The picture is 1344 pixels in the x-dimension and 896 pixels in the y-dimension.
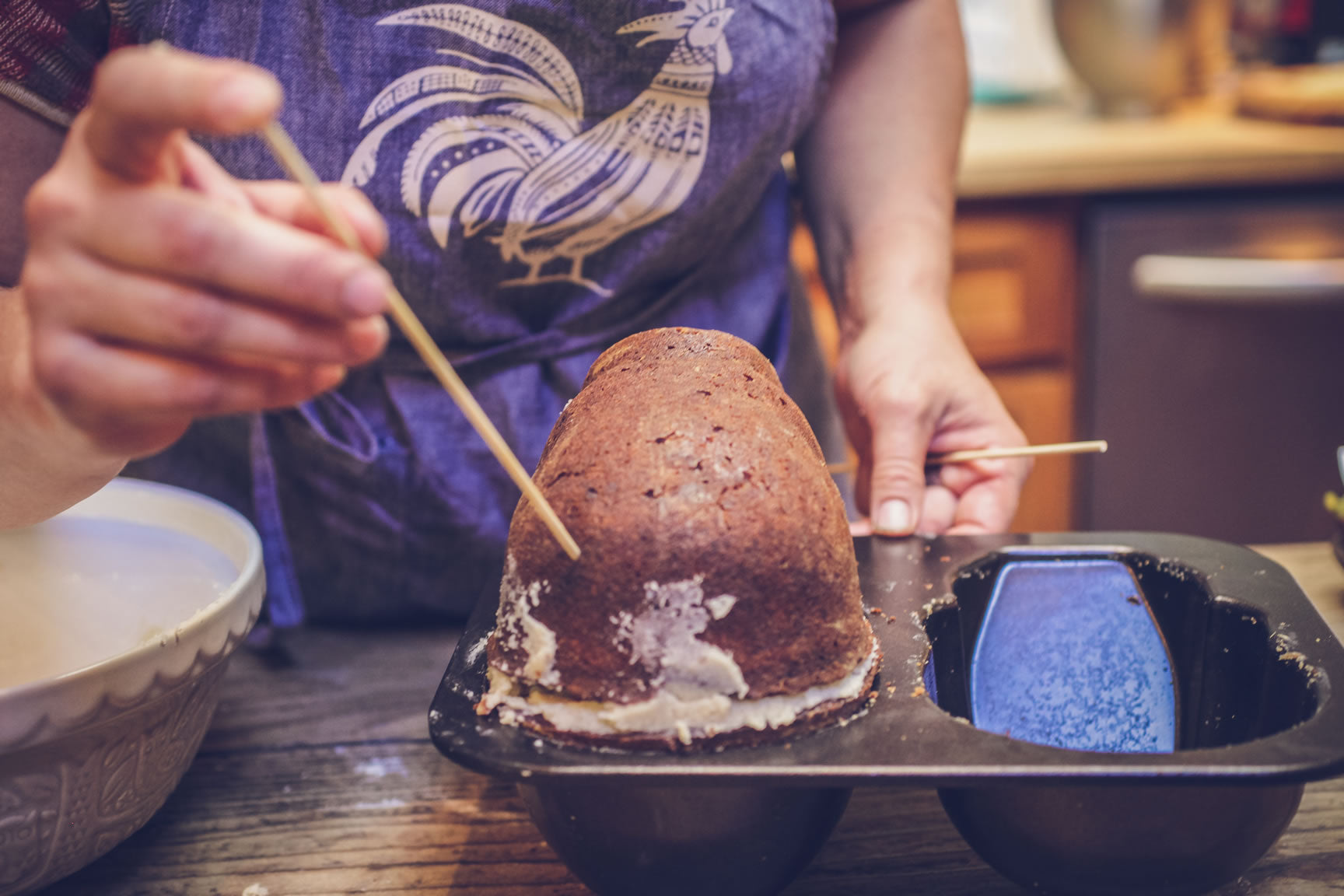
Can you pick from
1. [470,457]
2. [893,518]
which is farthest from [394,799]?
[893,518]

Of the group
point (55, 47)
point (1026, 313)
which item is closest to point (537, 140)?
point (55, 47)

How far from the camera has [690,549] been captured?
0.59 m

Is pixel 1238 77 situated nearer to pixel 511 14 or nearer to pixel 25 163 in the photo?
pixel 511 14

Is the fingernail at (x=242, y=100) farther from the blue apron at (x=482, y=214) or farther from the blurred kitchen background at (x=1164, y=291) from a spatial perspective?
the blurred kitchen background at (x=1164, y=291)

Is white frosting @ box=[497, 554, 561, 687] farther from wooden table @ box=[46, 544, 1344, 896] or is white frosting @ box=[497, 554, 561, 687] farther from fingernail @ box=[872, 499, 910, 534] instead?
fingernail @ box=[872, 499, 910, 534]

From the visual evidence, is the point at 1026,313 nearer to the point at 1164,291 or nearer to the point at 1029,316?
the point at 1029,316

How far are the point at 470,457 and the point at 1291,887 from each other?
2.42 feet

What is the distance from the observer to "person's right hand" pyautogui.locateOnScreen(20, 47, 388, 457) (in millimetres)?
434

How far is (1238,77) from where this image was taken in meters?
2.42

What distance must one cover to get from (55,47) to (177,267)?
0.44 m

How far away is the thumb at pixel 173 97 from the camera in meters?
0.42

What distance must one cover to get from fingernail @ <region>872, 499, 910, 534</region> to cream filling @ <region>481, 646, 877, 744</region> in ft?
0.89

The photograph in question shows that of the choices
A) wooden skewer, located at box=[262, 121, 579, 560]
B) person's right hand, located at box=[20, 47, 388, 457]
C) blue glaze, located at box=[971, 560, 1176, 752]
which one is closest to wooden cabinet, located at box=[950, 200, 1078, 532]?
blue glaze, located at box=[971, 560, 1176, 752]

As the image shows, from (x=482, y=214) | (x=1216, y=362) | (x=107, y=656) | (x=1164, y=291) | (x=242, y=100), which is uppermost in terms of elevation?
(x=242, y=100)
